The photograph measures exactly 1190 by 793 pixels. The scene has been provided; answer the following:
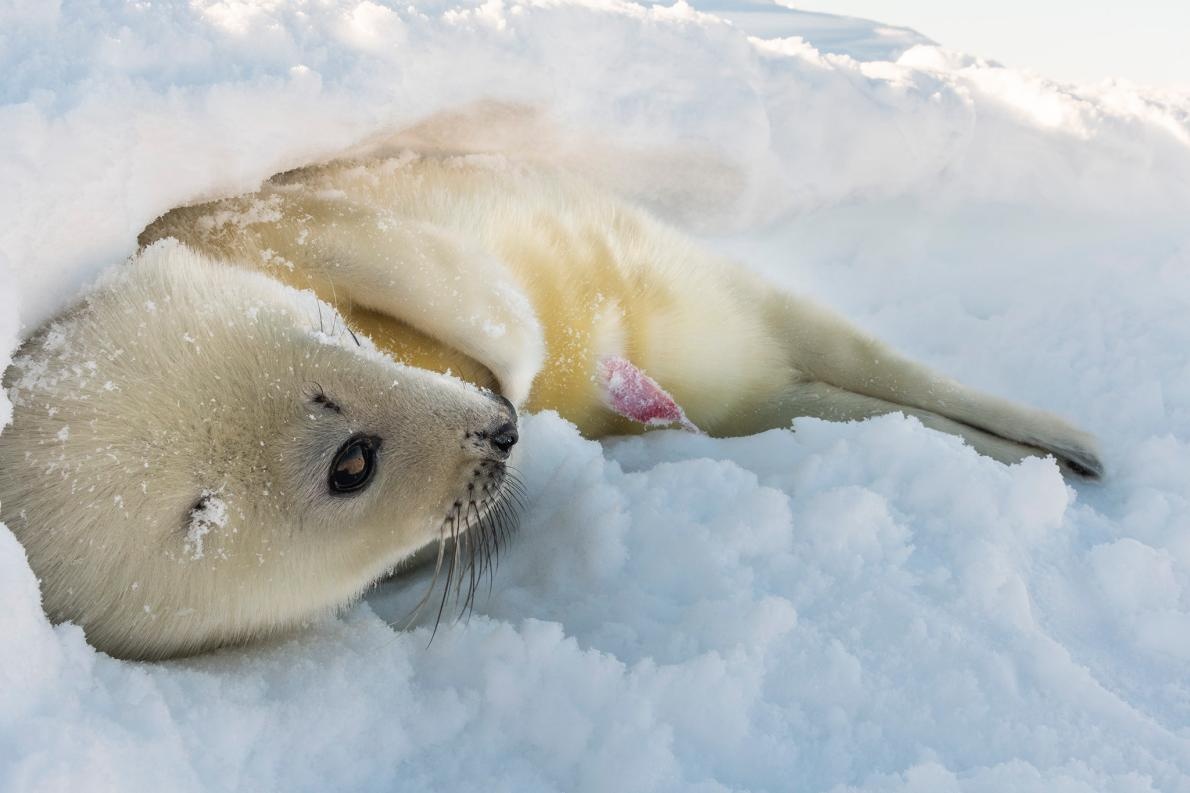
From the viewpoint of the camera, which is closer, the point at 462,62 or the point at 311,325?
the point at 311,325

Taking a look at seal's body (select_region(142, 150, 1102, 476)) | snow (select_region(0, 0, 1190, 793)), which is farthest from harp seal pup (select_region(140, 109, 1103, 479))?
snow (select_region(0, 0, 1190, 793))

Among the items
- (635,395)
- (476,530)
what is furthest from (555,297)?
(476,530)

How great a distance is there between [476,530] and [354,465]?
40 cm

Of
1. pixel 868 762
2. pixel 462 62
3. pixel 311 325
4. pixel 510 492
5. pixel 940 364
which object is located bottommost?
pixel 940 364

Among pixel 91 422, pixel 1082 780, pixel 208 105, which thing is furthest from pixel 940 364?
pixel 91 422

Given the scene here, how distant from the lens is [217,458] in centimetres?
131

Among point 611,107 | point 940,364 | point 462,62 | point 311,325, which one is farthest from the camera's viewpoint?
point 940,364

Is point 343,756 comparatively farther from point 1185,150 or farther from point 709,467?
point 1185,150

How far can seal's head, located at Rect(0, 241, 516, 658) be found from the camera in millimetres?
1236

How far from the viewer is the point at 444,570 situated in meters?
1.80

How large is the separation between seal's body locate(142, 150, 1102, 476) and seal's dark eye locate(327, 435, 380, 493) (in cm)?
34

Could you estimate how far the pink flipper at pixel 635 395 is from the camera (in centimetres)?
209

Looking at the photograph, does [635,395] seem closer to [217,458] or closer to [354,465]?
[354,465]

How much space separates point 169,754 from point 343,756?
7.8 inches
